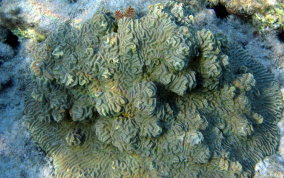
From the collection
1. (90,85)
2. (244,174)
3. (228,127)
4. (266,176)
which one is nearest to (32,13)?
(90,85)

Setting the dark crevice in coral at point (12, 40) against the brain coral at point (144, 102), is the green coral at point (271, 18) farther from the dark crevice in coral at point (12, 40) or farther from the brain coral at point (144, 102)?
the dark crevice in coral at point (12, 40)

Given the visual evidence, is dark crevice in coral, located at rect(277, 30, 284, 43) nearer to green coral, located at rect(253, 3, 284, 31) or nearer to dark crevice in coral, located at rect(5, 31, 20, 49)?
green coral, located at rect(253, 3, 284, 31)

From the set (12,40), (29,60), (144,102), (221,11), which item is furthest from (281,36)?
(12,40)

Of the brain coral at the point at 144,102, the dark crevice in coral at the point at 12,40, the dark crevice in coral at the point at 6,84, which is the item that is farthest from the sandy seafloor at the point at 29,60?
the brain coral at the point at 144,102

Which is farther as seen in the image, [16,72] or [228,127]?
[16,72]

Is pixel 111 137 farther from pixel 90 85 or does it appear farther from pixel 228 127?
pixel 228 127

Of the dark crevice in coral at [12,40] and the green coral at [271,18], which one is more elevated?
the dark crevice in coral at [12,40]

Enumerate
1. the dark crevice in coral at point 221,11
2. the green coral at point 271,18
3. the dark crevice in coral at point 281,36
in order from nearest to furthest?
the green coral at point 271,18 < the dark crevice in coral at point 281,36 < the dark crevice in coral at point 221,11
